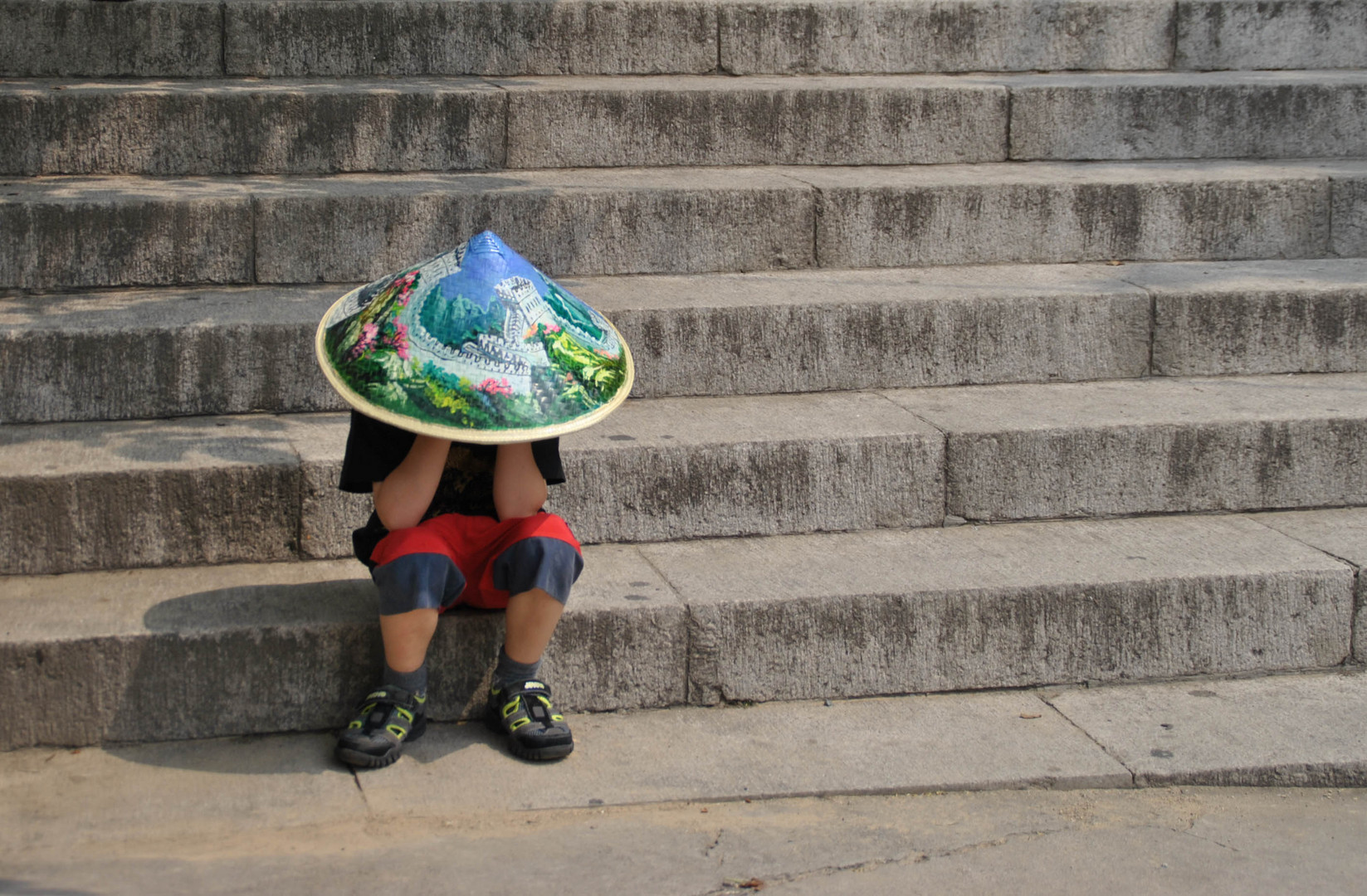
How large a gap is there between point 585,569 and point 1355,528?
2214 mm

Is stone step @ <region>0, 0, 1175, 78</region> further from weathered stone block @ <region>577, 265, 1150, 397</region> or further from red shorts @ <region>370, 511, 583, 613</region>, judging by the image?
red shorts @ <region>370, 511, 583, 613</region>

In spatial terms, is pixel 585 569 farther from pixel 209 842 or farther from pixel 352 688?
pixel 209 842

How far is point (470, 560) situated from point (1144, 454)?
200 centimetres

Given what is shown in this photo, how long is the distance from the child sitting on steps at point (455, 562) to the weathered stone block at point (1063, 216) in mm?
2060

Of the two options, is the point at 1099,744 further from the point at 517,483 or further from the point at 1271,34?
the point at 1271,34

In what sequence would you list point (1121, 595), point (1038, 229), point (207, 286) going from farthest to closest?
point (1038, 229) → point (207, 286) → point (1121, 595)

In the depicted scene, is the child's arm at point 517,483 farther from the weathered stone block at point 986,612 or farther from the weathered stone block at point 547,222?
the weathered stone block at point 547,222

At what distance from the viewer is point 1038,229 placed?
4.83 m

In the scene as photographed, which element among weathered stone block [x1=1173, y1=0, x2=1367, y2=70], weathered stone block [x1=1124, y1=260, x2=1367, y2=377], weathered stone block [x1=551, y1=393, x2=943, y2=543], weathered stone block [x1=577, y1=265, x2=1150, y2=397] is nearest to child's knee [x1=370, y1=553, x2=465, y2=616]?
weathered stone block [x1=551, y1=393, x2=943, y2=543]

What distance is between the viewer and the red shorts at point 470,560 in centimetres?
287

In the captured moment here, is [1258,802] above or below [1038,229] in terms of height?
below

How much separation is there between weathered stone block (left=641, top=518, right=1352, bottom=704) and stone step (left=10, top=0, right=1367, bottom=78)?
8.80 ft

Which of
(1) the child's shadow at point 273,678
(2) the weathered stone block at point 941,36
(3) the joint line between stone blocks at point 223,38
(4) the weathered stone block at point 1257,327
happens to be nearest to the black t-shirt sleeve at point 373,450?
(1) the child's shadow at point 273,678

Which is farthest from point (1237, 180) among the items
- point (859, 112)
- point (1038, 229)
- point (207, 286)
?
point (207, 286)
